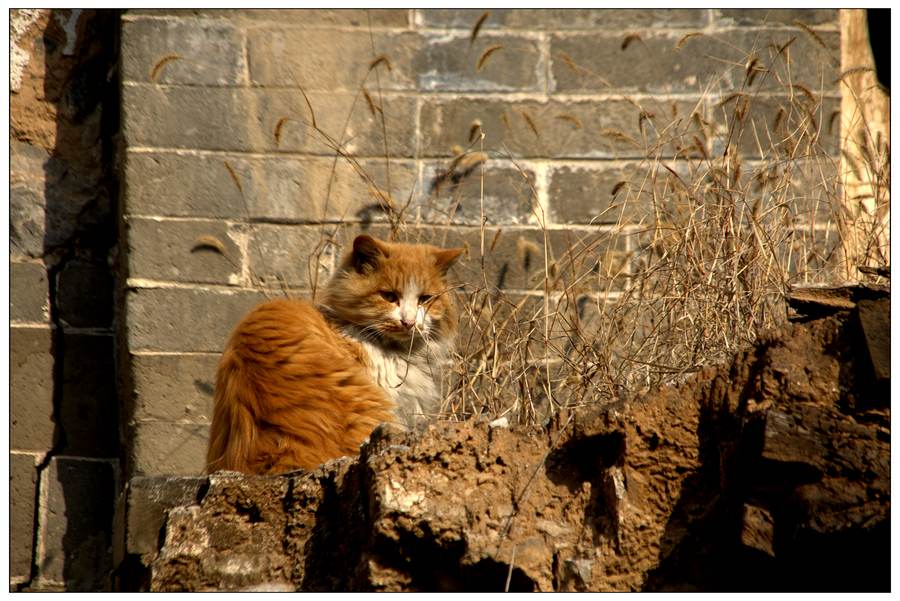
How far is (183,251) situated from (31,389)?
1134 mm

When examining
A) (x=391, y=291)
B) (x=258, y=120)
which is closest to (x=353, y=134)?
(x=258, y=120)

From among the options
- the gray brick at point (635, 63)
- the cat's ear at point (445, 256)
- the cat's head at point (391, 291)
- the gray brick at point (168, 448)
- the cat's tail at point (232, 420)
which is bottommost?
the gray brick at point (168, 448)

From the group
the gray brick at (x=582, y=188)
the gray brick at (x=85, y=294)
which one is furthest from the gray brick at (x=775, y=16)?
the gray brick at (x=85, y=294)

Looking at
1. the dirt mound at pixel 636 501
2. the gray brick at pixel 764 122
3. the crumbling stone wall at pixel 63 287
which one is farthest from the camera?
the crumbling stone wall at pixel 63 287

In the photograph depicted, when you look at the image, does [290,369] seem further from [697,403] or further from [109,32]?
[109,32]

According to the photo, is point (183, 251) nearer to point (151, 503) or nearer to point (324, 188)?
point (324, 188)

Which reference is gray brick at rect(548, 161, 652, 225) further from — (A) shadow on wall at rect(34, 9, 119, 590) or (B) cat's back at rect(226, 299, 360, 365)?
(A) shadow on wall at rect(34, 9, 119, 590)

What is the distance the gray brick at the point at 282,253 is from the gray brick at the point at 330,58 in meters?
0.71

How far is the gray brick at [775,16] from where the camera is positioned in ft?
16.3

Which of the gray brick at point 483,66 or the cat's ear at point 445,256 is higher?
the gray brick at point 483,66

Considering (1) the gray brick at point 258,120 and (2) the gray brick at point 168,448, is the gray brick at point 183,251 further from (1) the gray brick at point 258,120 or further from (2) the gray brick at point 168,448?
(2) the gray brick at point 168,448

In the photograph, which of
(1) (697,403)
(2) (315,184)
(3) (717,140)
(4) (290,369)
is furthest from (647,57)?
(1) (697,403)

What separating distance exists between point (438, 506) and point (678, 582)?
57 centimetres

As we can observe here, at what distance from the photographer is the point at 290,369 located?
3611 millimetres
